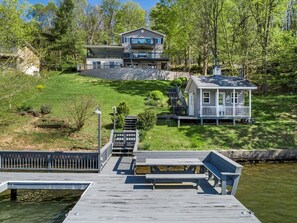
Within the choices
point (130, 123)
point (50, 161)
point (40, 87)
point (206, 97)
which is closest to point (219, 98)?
point (206, 97)

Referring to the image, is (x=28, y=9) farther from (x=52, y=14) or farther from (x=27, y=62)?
(x=52, y=14)

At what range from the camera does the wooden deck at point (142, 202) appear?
762 centimetres

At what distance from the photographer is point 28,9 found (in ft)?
80.2

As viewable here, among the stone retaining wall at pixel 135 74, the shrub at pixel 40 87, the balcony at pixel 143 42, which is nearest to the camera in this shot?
the shrub at pixel 40 87

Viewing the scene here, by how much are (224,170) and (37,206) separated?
648 cm

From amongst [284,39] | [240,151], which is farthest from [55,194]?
[284,39]

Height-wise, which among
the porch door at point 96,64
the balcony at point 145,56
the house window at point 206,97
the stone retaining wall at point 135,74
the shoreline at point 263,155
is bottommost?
the shoreline at point 263,155

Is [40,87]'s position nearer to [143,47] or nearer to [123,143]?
[143,47]

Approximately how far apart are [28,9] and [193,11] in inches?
976

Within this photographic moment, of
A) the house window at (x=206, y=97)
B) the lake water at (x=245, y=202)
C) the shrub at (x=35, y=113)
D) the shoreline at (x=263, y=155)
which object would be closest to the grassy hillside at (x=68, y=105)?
the shrub at (x=35, y=113)

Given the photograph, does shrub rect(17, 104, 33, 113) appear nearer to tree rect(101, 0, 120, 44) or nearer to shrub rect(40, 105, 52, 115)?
shrub rect(40, 105, 52, 115)

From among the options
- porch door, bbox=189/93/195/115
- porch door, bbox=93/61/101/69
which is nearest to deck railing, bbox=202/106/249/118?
porch door, bbox=189/93/195/115

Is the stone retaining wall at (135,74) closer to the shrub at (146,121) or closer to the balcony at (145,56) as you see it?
the balcony at (145,56)

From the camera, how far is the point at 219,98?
2780 centimetres
